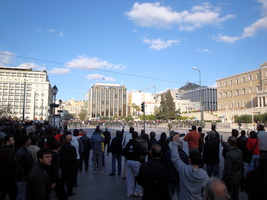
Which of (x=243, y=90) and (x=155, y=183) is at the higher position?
(x=243, y=90)

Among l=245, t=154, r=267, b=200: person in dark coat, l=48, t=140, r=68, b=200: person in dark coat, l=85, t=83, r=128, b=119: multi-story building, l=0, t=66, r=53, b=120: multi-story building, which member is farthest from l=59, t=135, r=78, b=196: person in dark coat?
l=85, t=83, r=128, b=119: multi-story building

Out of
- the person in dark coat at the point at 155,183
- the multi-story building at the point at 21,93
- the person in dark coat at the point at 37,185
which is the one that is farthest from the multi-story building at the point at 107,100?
the person in dark coat at the point at 155,183

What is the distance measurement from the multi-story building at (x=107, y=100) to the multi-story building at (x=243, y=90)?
82.7 metres

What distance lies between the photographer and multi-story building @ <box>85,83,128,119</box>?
158 metres

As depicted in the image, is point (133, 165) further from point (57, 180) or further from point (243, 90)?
point (243, 90)

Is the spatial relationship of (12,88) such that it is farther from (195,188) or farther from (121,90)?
(195,188)

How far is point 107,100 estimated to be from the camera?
161375 mm

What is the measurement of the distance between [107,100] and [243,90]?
9752cm

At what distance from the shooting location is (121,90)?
165250 millimetres

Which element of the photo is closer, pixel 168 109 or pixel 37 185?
pixel 37 185

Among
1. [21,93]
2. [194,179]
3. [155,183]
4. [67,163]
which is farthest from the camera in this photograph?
[21,93]

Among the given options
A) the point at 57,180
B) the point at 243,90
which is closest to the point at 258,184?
the point at 57,180

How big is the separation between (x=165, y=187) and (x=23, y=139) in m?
3.43

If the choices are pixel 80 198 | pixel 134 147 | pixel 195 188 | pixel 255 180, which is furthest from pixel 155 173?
pixel 80 198
